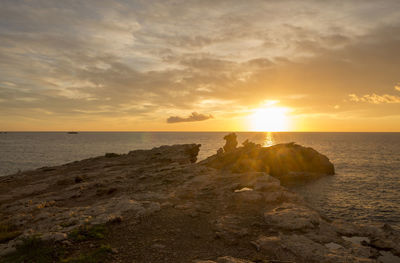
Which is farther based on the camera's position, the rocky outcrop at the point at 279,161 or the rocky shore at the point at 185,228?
the rocky outcrop at the point at 279,161

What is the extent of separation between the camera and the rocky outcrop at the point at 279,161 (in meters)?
52.6

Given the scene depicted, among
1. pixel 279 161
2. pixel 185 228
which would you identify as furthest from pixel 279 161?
pixel 185 228

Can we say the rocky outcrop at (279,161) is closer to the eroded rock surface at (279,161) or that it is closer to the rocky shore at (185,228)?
the eroded rock surface at (279,161)

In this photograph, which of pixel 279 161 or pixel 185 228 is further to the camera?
pixel 279 161

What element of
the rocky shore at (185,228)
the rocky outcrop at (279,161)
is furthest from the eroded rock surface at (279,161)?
the rocky shore at (185,228)

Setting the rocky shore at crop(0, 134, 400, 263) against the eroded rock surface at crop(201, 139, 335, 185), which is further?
the eroded rock surface at crop(201, 139, 335, 185)

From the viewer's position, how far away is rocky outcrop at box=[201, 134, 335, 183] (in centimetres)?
5258

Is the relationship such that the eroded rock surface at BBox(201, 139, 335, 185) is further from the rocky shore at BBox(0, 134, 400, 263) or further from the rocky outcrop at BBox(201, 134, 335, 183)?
the rocky shore at BBox(0, 134, 400, 263)

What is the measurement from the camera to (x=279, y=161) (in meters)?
55.7

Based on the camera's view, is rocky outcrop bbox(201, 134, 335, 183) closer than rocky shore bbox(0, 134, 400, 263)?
No

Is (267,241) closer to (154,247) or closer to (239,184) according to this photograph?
(154,247)

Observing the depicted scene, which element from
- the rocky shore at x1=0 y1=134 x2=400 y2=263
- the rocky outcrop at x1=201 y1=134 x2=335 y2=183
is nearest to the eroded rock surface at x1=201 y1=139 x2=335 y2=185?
the rocky outcrop at x1=201 y1=134 x2=335 y2=183

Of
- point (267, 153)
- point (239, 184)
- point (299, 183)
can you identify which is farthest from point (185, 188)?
point (267, 153)

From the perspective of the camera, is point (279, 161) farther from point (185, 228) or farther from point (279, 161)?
point (185, 228)
